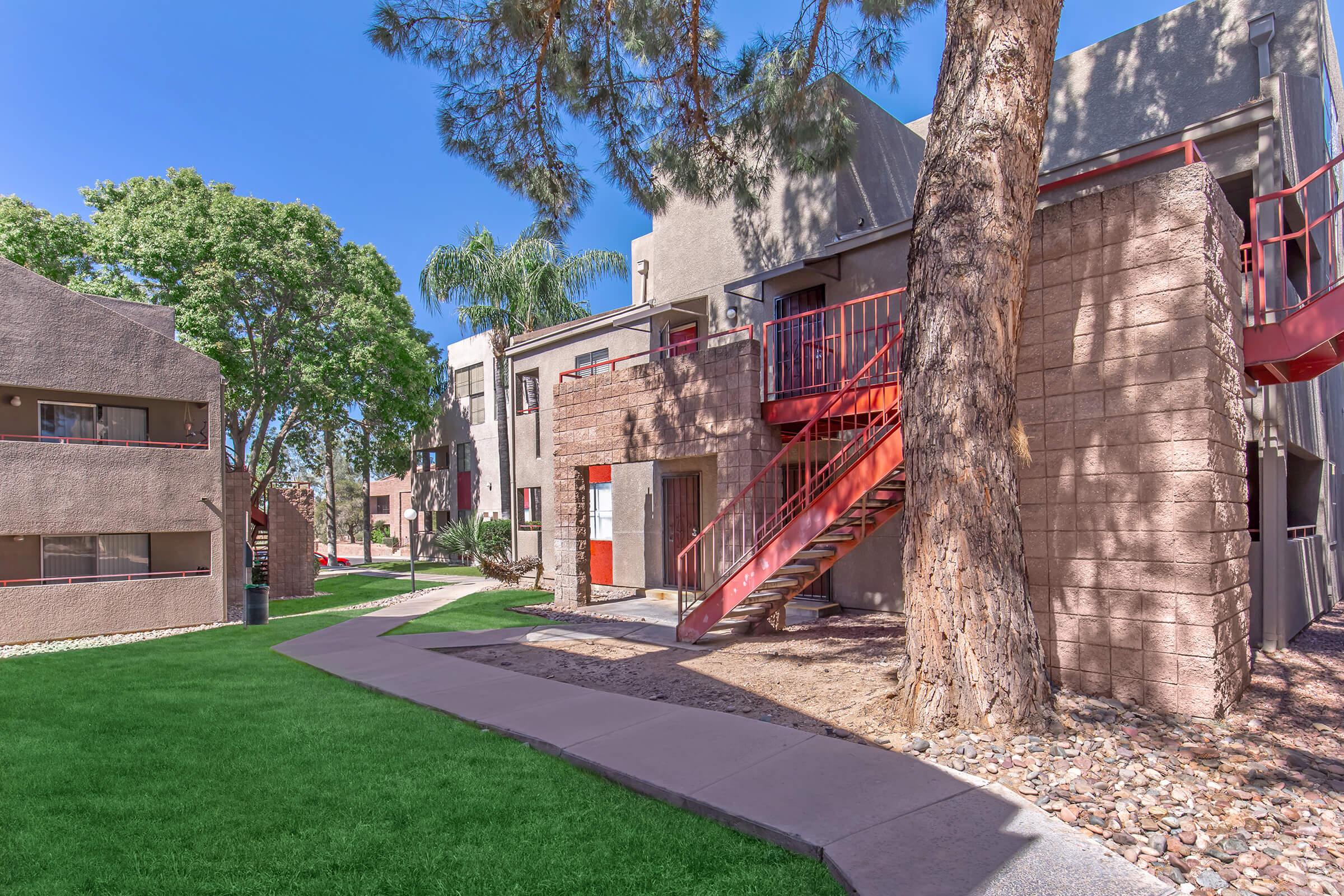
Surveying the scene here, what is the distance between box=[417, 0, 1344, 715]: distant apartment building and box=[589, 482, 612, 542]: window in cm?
6

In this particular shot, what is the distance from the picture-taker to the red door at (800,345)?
11484mm

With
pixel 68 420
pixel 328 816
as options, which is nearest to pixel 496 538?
pixel 68 420

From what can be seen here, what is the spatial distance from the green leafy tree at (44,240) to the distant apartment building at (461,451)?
12.7m

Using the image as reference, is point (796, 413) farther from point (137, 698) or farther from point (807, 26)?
point (137, 698)

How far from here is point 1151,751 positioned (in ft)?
15.9

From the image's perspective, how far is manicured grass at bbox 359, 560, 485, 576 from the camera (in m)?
26.2

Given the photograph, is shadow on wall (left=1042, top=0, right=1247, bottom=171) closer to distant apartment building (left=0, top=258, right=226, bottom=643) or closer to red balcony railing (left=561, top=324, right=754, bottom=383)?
red balcony railing (left=561, top=324, right=754, bottom=383)

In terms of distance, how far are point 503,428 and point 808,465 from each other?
21078 millimetres

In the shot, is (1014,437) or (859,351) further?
(859,351)

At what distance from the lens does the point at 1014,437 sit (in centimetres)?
545

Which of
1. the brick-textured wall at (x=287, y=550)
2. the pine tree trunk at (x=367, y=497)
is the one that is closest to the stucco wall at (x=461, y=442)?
the pine tree trunk at (x=367, y=497)

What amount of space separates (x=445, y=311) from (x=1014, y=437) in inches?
1028

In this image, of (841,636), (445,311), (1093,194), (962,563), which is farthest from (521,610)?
(445,311)

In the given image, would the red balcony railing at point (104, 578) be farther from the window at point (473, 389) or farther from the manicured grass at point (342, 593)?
the window at point (473, 389)
